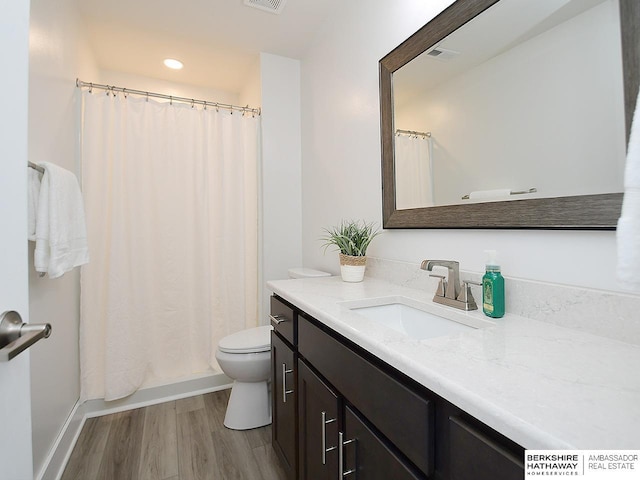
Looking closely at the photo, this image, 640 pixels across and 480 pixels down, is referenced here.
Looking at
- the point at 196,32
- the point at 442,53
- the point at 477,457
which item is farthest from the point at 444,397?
the point at 196,32

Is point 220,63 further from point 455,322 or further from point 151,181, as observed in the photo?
point 455,322

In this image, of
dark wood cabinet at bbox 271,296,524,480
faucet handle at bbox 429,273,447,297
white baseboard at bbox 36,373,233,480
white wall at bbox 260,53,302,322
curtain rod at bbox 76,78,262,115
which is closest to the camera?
dark wood cabinet at bbox 271,296,524,480

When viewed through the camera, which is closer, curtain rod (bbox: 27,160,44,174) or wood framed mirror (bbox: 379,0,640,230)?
wood framed mirror (bbox: 379,0,640,230)

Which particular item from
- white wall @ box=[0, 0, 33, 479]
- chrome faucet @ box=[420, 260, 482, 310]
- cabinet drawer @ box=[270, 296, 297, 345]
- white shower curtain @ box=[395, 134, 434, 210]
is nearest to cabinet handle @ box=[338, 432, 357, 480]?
cabinet drawer @ box=[270, 296, 297, 345]

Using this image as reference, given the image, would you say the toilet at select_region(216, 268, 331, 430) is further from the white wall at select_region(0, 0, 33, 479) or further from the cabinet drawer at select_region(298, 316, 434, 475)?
the white wall at select_region(0, 0, 33, 479)

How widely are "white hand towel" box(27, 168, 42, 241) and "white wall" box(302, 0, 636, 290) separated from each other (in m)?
1.43

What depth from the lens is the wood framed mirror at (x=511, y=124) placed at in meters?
0.73

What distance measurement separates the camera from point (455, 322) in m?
0.95

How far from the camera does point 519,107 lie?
937mm

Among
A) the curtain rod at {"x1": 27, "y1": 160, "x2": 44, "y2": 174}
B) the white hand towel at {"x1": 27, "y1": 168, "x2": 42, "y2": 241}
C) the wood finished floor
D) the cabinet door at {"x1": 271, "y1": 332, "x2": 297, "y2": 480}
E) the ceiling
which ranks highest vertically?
the ceiling

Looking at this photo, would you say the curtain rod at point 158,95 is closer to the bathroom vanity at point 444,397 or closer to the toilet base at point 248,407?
the bathroom vanity at point 444,397

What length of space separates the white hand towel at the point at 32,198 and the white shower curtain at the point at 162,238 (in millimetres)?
785

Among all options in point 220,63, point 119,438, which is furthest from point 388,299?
point 220,63

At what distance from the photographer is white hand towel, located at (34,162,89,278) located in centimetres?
118
